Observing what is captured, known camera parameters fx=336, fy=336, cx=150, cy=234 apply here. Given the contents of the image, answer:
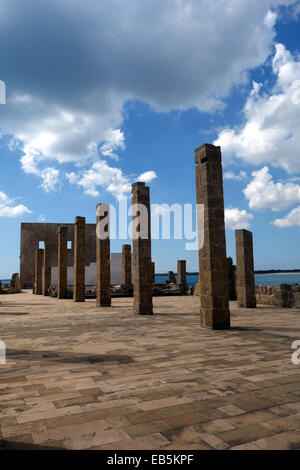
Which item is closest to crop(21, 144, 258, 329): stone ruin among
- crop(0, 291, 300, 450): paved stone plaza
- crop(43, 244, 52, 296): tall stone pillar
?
crop(0, 291, 300, 450): paved stone plaza

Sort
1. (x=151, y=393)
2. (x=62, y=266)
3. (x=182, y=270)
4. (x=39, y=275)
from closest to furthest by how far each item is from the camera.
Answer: (x=151, y=393)
(x=62, y=266)
(x=182, y=270)
(x=39, y=275)

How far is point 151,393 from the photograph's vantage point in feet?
10.7

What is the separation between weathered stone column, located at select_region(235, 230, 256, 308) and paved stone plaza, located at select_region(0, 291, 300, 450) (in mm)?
6675

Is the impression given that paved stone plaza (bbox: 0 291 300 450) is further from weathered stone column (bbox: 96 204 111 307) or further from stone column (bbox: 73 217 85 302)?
stone column (bbox: 73 217 85 302)

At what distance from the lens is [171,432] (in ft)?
7.97

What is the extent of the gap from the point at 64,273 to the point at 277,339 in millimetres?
16245

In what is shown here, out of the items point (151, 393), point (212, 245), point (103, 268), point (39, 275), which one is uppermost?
point (212, 245)

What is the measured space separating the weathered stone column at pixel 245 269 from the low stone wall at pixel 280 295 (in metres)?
1.19

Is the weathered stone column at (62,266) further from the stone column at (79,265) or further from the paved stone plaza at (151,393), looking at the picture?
the paved stone plaza at (151,393)

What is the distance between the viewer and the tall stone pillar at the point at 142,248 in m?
10.9

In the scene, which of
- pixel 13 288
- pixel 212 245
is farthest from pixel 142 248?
pixel 13 288

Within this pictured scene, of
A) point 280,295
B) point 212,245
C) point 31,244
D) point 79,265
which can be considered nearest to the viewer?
point 212,245

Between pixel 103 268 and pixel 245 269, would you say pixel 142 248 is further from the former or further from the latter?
pixel 245 269

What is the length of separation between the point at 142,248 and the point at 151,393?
7.83m
